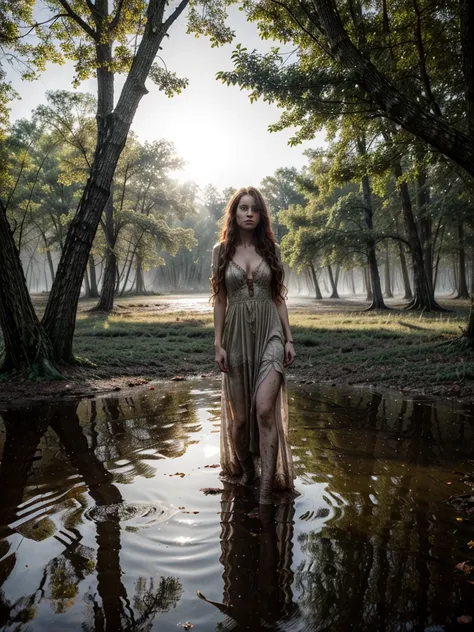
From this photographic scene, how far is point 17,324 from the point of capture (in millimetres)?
7891

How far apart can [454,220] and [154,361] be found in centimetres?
2117

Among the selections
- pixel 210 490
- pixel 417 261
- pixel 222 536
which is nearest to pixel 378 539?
pixel 222 536

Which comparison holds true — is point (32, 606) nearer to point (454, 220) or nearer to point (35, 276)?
point (454, 220)

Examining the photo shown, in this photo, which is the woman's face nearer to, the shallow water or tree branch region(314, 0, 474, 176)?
the shallow water

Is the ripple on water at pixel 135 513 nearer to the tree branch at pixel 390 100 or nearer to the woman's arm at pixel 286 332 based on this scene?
the woman's arm at pixel 286 332

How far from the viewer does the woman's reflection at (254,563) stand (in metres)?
2.12

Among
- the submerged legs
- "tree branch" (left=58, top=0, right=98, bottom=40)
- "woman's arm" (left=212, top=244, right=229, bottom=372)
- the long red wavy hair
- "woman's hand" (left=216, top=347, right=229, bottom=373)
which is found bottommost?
the submerged legs

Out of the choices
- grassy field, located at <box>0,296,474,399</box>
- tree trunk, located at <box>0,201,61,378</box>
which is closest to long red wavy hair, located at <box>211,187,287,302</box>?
grassy field, located at <box>0,296,474,399</box>

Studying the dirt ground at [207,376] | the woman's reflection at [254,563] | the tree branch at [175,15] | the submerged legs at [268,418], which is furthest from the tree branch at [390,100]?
the woman's reflection at [254,563]

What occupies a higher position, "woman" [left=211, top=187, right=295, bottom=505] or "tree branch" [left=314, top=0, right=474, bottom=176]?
"tree branch" [left=314, top=0, right=474, bottom=176]

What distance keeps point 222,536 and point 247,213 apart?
8.43ft

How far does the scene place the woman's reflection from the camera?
212 cm

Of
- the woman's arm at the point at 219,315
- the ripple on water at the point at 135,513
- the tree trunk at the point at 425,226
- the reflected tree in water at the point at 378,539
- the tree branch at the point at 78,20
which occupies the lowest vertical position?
the reflected tree in water at the point at 378,539

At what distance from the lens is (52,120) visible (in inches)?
926
